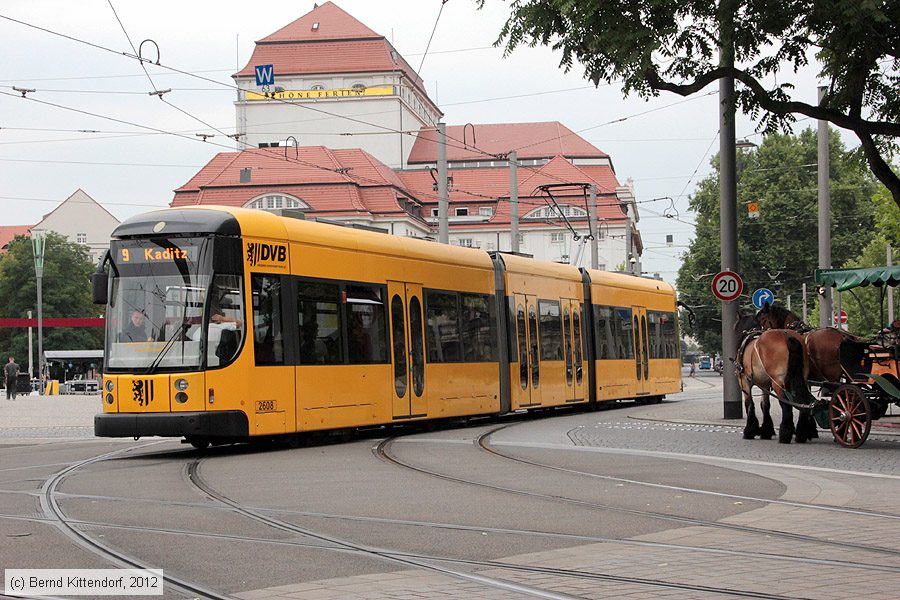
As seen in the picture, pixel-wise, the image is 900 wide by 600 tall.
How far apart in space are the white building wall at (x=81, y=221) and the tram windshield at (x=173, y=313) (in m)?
126

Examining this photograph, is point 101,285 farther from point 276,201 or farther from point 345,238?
point 276,201

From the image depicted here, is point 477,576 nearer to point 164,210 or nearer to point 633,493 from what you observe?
point 633,493

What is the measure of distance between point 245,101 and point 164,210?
102959 millimetres

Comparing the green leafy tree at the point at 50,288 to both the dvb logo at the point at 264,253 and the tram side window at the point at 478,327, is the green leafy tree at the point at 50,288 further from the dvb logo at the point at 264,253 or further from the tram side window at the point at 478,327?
the dvb logo at the point at 264,253

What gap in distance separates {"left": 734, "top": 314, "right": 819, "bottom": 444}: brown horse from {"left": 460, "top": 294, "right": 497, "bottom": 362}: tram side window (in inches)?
218

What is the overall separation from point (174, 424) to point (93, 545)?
7.93 metres

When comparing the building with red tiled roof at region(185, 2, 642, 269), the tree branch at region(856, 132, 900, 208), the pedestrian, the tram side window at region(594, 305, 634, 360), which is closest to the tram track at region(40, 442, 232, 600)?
the tree branch at region(856, 132, 900, 208)

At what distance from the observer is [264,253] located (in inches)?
700

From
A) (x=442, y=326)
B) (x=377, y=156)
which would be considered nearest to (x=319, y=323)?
(x=442, y=326)

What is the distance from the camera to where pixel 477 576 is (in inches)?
305

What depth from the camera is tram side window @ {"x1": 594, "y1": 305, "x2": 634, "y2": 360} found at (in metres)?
31.4

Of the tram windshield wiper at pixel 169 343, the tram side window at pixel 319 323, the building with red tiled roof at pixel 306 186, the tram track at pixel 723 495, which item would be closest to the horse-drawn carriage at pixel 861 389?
the tram track at pixel 723 495

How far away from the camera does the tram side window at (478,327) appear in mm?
23828

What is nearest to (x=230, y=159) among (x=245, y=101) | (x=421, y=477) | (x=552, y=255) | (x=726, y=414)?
(x=245, y=101)
